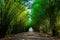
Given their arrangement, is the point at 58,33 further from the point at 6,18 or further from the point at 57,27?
the point at 6,18

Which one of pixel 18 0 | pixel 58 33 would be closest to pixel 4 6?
pixel 18 0

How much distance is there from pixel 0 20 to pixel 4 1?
4.86ft

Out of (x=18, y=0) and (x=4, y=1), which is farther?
(x=18, y=0)

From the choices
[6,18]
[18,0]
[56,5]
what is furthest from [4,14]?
[56,5]

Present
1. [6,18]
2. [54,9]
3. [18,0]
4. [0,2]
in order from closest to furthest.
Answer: [0,2] → [6,18] → [18,0] → [54,9]

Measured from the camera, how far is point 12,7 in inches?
586

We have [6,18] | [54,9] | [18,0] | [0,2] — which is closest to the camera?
[0,2]

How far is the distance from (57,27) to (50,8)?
80.1 inches

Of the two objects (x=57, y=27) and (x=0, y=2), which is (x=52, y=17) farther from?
(x=0, y=2)

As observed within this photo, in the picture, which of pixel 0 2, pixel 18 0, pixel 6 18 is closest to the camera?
pixel 0 2

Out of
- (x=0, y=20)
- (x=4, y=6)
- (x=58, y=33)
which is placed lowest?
(x=58, y=33)

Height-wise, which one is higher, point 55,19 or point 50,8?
point 50,8

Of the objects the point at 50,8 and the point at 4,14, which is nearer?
the point at 4,14

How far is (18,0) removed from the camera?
16.5 m
